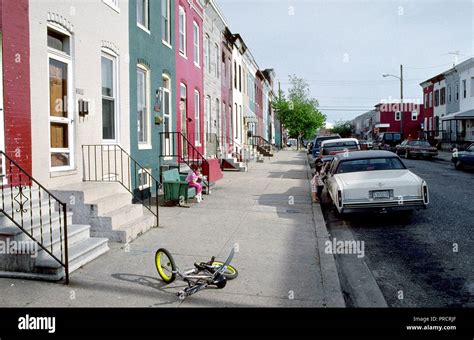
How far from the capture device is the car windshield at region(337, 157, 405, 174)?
419 inches

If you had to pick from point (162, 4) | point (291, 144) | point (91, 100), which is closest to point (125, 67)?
point (91, 100)

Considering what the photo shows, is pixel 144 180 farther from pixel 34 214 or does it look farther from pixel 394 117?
pixel 394 117

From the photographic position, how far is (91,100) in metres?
9.47

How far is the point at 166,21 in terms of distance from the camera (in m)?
14.7

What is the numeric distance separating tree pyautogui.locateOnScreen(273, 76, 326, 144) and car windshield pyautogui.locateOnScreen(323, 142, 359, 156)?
36.7 m

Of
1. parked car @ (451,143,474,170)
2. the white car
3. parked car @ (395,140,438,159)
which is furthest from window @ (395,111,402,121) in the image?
the white car

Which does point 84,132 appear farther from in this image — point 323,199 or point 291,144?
point 291,144

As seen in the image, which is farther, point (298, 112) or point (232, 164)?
point (298, 112)

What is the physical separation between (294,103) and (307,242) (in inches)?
2016

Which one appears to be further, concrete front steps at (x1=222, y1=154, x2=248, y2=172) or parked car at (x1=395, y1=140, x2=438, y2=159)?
parked car at (x1=395, y1=140, x2=438, y2=159)

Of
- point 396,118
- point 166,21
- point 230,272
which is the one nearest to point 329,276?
point 230,272

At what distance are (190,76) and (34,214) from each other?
11418 mm

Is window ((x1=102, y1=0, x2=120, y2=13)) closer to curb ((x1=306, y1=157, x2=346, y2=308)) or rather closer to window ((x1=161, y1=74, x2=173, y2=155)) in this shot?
window ((x1=161, y1=74, x2=173, y2=155))

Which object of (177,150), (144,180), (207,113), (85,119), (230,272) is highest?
(207,113)
